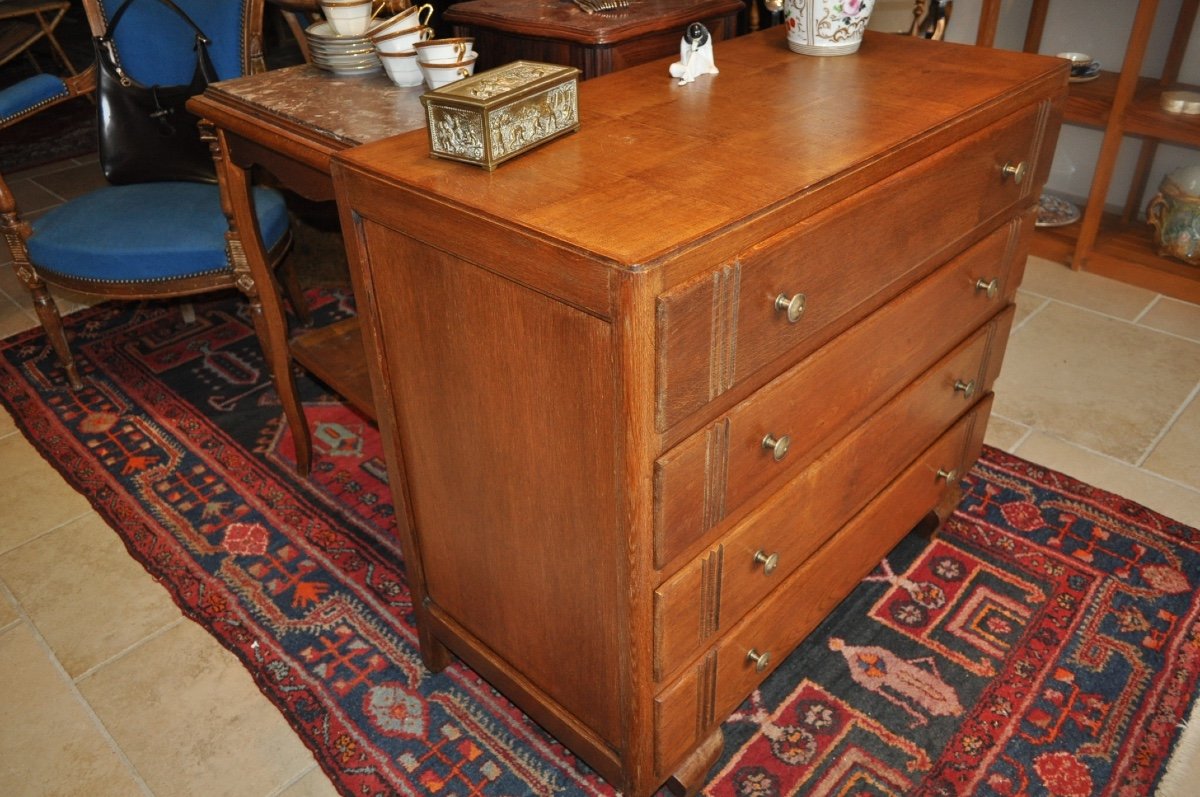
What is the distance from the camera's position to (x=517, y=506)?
4.47 ft

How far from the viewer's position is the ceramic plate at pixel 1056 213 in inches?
132

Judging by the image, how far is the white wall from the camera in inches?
123

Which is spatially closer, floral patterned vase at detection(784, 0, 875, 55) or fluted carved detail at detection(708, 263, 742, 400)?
fluted carved detail at detection(708, 263, 742, 400)

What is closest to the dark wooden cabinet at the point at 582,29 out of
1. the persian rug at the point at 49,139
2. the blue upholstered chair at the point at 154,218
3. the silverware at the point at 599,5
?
the silverware at the point at 599,5

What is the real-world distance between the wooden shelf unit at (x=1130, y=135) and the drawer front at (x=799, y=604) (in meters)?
1.46

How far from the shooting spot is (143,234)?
7.74 ft

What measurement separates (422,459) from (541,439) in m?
0.34

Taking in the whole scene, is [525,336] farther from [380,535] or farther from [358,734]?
[380,535]

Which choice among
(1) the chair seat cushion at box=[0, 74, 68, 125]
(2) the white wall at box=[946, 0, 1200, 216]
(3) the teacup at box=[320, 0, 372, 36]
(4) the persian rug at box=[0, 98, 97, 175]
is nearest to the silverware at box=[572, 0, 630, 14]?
(3) the teacup at box=[320, 0, 372, 36]

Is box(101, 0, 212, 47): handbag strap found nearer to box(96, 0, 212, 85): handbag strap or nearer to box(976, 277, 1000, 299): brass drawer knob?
box(96, 0, 212, 85): handbag strap

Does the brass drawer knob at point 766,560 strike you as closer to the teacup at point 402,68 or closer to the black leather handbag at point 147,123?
the teacup at point 402,68

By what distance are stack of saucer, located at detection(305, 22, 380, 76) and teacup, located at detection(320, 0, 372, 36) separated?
0.01 meters

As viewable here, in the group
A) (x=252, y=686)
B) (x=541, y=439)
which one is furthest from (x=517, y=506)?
(x=252, y=686)

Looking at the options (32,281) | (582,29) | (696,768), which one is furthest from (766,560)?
(32,281)
